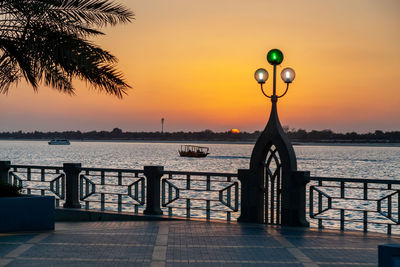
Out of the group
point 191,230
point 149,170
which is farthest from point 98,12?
point 191,230

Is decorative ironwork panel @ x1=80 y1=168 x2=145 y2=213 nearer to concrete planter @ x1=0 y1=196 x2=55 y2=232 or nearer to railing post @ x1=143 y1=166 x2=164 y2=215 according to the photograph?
railing post @ x1=143 y1=166 x2=164 y2=215

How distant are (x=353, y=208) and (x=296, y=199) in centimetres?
2852

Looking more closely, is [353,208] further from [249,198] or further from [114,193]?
[249,198]

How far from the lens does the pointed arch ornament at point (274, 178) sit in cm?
1096

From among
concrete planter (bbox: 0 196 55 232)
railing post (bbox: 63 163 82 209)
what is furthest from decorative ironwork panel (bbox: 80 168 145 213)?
concrete planter (bbox: 0 196 55 232)

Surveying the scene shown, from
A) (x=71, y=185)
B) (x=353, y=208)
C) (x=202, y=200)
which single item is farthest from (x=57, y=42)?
(x=353, y=208)

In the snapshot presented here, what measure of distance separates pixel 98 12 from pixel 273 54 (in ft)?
14.2

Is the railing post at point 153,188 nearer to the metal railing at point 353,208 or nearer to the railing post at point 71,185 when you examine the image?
the railing post at point 71,185

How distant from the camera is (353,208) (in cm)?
3766

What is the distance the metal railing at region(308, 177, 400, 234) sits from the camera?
10.5 m

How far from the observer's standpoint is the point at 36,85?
1345 centimetres

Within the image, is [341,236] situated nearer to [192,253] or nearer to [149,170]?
[192,253]

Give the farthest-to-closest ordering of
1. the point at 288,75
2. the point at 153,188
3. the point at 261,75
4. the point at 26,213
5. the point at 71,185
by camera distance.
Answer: the point at 71,185
the point at 153,188
the point at 261,75
the point at 288,75
the point at 26,213

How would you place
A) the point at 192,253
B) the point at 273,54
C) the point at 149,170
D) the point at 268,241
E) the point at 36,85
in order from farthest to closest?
the point at 36,85 < the point at 149,170 < the point at 273,54 < the point at 268,241 < the point at 192,253
